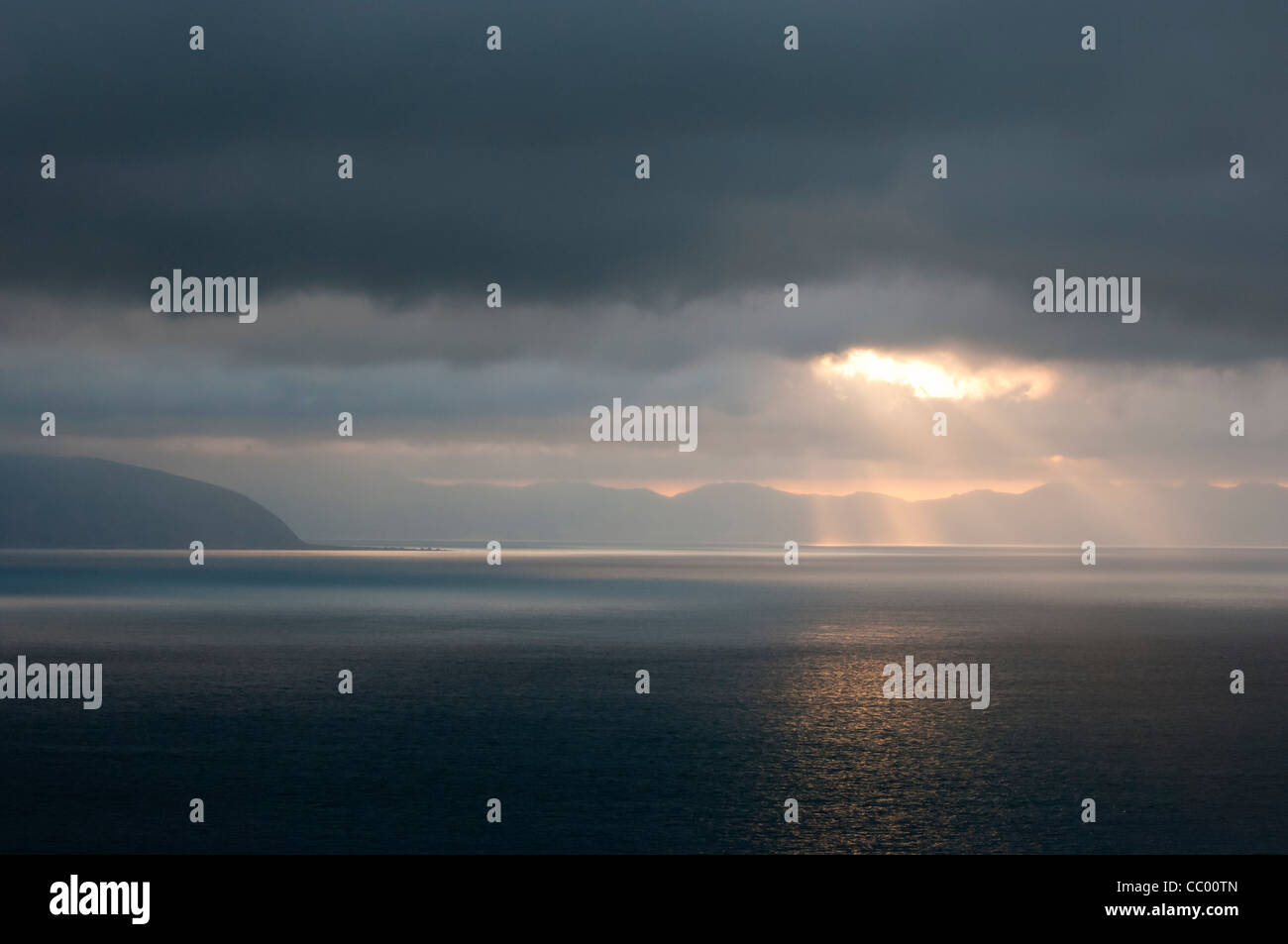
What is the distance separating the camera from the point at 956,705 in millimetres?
96062

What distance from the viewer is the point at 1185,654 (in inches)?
5443

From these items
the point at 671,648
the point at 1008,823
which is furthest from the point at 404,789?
the point at 671,648

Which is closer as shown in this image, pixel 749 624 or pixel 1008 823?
pixel 1008 823

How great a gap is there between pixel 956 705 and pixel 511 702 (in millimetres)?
38635
